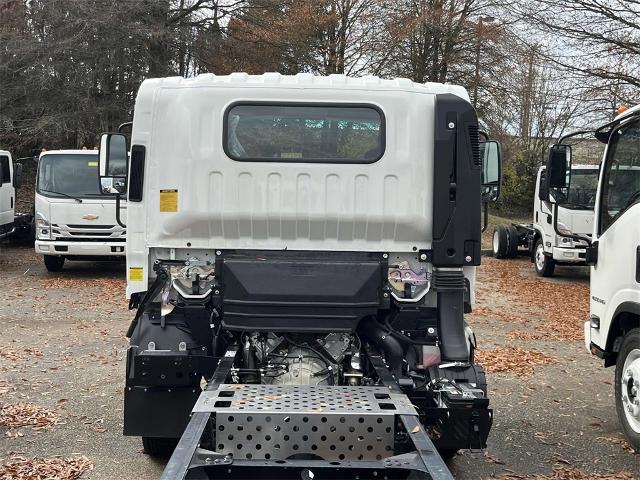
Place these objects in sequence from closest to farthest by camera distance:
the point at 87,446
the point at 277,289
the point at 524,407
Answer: the point at 277,289
the point at 87,446
the point at 524,407

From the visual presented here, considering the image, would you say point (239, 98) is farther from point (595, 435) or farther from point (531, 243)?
point (531, 243)

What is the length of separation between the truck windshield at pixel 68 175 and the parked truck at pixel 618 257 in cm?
1057

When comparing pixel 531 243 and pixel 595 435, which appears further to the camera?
pixel 531 243

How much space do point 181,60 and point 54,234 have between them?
31.3 feet

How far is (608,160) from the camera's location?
→ 6078 mm

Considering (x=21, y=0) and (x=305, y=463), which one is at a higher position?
(x=21, y=0)

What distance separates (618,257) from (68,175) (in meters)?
11.6

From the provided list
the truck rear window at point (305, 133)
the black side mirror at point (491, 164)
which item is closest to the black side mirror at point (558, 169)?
the black side mirror at point (491, 164)

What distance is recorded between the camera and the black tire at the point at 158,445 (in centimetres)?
496

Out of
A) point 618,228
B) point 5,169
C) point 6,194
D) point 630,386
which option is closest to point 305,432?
point 630,386

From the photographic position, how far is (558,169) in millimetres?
5672

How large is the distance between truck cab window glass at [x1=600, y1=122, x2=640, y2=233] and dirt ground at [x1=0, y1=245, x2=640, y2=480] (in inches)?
69.0

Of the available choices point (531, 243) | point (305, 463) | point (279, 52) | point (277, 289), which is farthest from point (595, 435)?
point (279, 52)

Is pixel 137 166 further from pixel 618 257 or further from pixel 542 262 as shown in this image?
pixel 542 262
